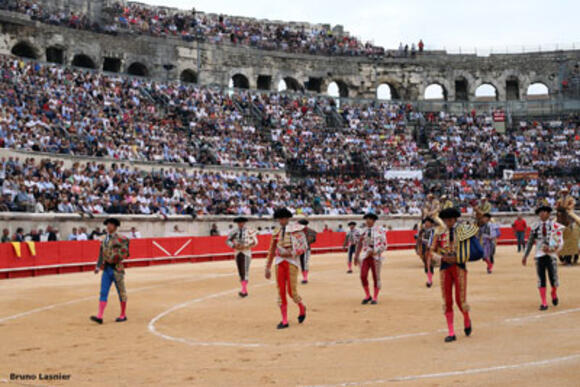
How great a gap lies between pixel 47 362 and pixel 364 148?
34.4m

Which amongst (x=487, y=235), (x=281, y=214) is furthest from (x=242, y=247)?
(x=487, y=235)

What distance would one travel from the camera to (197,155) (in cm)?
3434

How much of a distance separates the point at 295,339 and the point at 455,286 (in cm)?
232

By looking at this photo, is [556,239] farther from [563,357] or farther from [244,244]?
[244,244]

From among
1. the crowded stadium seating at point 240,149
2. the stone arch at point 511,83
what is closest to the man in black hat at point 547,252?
the crowded stadium seating at point 240,149

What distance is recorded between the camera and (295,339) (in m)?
9.46

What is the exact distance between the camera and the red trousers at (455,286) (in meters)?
8.97

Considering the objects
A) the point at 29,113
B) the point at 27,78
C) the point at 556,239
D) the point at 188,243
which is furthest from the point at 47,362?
the point at 27,78

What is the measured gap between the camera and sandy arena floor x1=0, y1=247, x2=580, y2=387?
23.5 feet

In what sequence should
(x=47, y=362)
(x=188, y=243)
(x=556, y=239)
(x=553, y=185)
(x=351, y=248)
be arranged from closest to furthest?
(x=47, y=362) < (x=556, y=239) < (x=351, y=248) < (x=188, y=243) < (x=553, y=185)

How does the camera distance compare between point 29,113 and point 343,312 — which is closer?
point 343,312

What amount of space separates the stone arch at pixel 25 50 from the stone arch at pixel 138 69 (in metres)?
6.32

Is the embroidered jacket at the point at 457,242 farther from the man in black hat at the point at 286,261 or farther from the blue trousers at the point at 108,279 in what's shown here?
the blue trousers at the point at 108,279

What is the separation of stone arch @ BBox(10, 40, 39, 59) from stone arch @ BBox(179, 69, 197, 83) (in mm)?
10095
